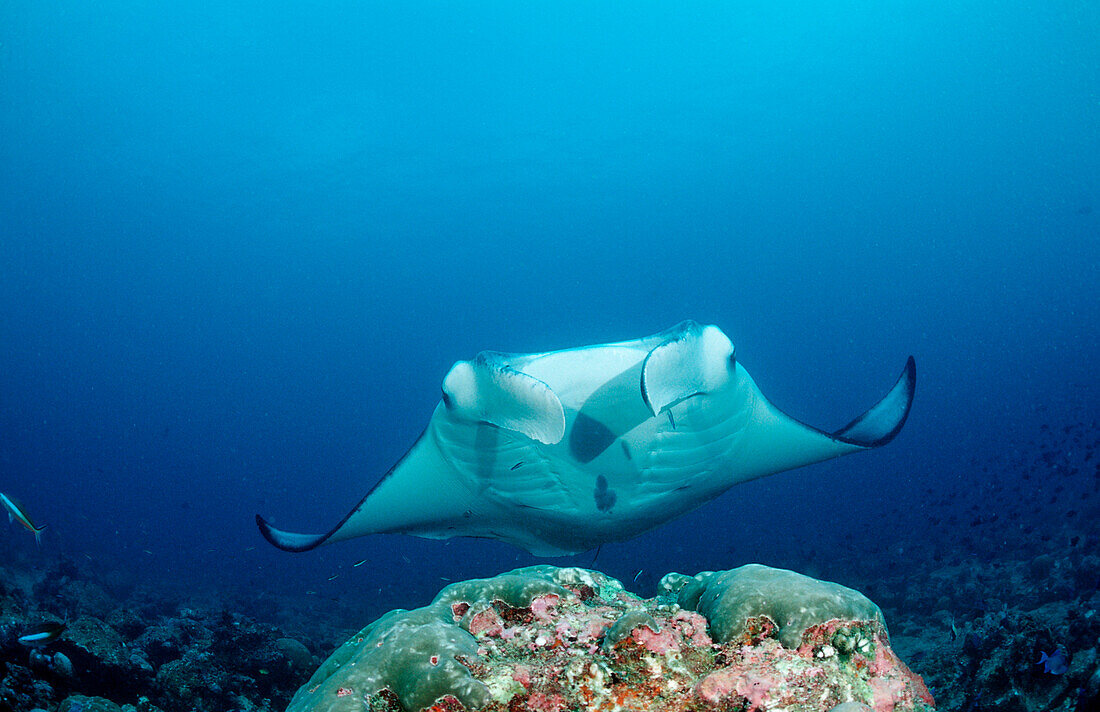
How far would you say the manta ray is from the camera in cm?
259

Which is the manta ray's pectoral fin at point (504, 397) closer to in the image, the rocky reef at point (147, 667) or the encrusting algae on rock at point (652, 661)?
the encrusting algae on rock at point (652, 661)

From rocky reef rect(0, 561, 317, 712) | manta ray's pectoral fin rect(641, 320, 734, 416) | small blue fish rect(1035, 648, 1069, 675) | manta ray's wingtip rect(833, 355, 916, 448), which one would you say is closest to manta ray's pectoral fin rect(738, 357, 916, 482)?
manta ray's wingtip rect(833, 355, 916, 448)

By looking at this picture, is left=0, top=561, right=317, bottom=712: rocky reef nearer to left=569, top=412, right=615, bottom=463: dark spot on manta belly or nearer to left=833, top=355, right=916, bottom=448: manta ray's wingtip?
left=569, top=412, right=615, bottom=463: dark spot on manta belly

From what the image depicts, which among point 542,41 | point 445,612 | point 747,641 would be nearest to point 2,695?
point 445,612

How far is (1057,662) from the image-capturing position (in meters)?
3.21

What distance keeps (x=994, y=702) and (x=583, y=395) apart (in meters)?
3.27

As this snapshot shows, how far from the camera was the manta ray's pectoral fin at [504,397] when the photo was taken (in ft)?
7.91

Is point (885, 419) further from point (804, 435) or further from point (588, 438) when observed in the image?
point (588, 438)

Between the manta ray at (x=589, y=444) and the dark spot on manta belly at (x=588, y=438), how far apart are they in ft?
0.03

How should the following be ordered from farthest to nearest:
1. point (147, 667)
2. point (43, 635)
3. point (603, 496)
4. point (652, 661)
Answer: point (147, 667) < point (603, 496) < point (43, 635) < point (652, 661)

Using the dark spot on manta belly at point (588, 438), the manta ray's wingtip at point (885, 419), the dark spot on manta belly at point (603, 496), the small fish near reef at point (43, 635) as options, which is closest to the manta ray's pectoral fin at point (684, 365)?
the dark spot on manta belly at point (588, 438)

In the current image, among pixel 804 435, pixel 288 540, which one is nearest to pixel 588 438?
pixel 804 435

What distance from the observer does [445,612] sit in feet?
7.09

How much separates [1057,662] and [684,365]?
3.00 m
